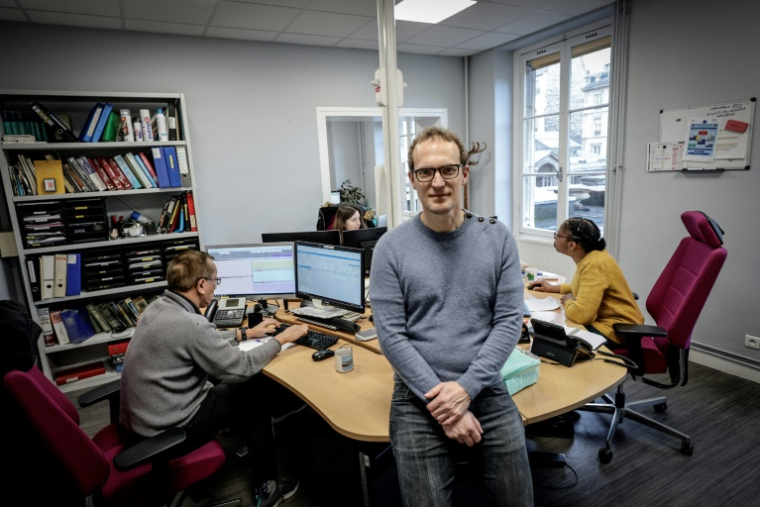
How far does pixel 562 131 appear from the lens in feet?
14.0

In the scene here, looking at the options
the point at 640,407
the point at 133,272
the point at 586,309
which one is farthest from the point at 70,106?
the point at 640,407

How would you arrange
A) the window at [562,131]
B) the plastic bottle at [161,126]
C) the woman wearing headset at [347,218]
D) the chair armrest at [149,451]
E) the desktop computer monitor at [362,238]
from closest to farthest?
the chair armrest at [149,451], the desktop computer monitor at [362,238], the plastic bottle at [161,126], the woman wearing headset at [347,218], the window at [562,131]

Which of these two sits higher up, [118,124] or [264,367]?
[118,124]

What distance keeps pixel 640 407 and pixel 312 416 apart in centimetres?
205

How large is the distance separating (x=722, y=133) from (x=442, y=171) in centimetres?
267

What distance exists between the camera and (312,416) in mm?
2812

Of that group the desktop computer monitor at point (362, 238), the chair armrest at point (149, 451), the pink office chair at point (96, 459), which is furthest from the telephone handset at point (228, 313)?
the chair armrest at point (149, 451)

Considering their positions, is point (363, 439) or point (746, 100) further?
point (746, 100)

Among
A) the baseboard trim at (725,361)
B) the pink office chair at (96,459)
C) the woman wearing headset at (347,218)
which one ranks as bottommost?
the baseboard trim at (725,361)

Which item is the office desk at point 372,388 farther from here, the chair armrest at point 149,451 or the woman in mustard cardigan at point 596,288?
the woman in mustard cardigan at point 596,288

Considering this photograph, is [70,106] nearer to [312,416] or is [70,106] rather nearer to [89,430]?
[89,430]

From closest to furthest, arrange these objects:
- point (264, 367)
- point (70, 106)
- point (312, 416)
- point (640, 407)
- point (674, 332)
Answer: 1. point (264, 367)
2. point (674, 332)
3. point (640, 407)
4. point (312, 416)
5. point (70, 106)

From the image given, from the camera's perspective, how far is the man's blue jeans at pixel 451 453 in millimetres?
1263

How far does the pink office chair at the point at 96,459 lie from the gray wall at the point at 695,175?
3395 mm
